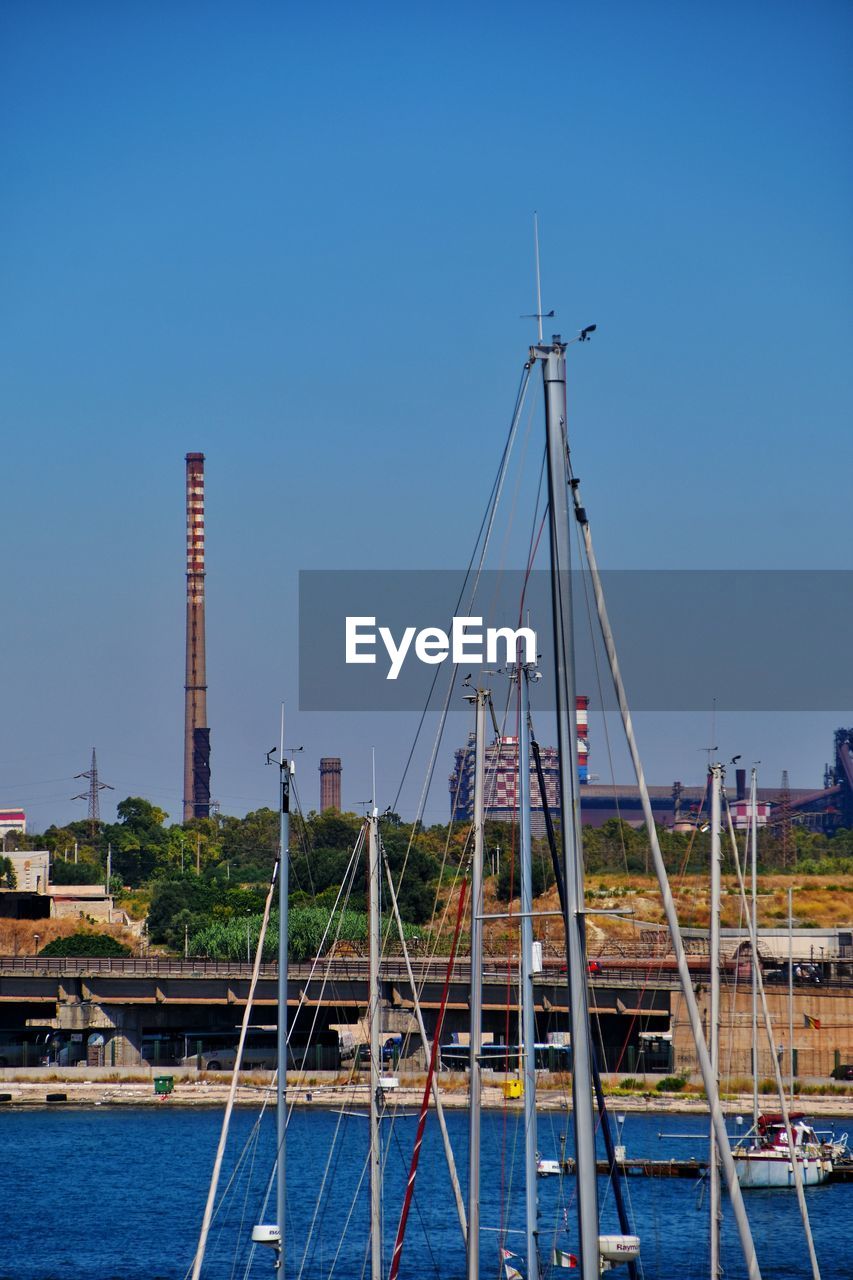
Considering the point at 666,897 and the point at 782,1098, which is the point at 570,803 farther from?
the point at 782,1098

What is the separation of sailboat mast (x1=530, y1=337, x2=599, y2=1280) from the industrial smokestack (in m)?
153

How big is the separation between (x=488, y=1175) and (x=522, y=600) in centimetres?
3619

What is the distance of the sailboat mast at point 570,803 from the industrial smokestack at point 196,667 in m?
153

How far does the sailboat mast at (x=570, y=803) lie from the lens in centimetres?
1658

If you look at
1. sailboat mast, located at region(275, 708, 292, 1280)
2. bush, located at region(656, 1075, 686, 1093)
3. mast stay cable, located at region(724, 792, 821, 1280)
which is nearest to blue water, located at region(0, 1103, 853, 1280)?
sailboat mast, located at region(275, 708, 292, 1280)

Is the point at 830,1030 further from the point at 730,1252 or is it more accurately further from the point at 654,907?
the point at 654,907

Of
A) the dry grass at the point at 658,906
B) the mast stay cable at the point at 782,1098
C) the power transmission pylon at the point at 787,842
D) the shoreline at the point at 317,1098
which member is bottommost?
the shoreline at the point at 317,1098

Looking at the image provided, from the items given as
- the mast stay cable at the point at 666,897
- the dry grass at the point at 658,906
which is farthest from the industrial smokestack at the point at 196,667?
the mast stay cable at the point at 666,897

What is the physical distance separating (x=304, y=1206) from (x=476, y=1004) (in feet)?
87.3

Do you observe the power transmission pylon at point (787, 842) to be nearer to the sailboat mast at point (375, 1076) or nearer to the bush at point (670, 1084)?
the bush at point (670, 1084)

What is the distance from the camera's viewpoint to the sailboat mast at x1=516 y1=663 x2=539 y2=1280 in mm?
25625

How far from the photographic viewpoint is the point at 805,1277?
41281 millimetres

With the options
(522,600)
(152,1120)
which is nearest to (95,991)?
(152,1120)

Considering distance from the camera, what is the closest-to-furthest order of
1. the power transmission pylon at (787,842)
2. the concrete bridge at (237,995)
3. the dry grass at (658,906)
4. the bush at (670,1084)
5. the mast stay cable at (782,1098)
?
the mast stay cable at (782,1098) < the bush at (670,1084) < the concrete bridge at (237,995) < the dry grass at (658,906) < the power transmission pylon at (787,842)
